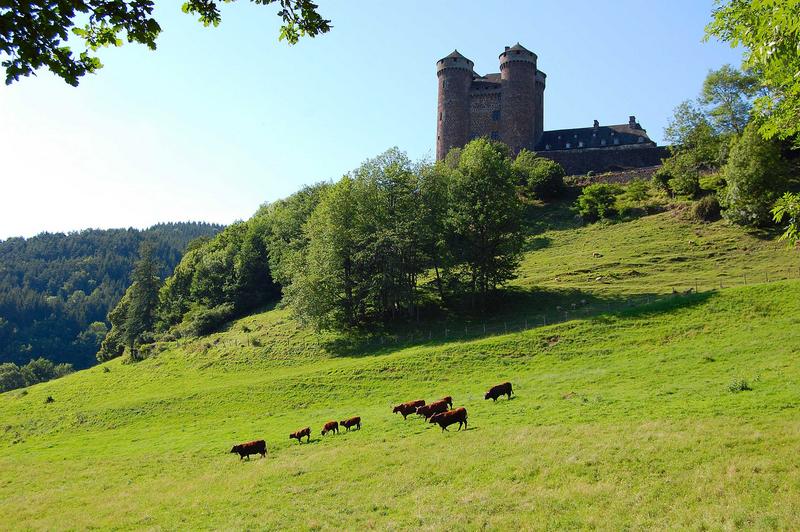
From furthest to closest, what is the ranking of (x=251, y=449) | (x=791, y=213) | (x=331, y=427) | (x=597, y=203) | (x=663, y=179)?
(x=663, y=179) < (x=597, y=203) < (x=331, y=427) < (x=251, y=449) < (x=791, y=213)

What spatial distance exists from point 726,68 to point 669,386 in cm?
5994

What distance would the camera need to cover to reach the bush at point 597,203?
67.8 metres

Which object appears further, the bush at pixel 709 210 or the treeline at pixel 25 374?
the treeline at pixel 25 374

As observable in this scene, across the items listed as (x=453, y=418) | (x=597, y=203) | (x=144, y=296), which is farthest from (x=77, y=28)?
(x=144, y=296)

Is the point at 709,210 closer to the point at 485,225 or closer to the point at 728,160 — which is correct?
the point at 728,160

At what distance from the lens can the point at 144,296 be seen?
83.9 metres

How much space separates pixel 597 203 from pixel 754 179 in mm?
18133

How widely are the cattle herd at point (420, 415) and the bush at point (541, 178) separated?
53.6 metres

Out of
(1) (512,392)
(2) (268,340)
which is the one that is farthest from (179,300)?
(1) (512,392)

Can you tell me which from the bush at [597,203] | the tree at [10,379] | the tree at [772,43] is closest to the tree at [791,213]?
the tree at [772,43]

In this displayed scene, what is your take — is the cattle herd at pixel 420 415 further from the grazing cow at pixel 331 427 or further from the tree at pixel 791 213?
the tree at pixel 791 213

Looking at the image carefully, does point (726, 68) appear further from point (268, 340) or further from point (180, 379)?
point (180, 379)

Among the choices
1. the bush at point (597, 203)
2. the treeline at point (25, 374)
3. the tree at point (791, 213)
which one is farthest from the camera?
the treeline at point (25, 374)

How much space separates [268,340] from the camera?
166ft
